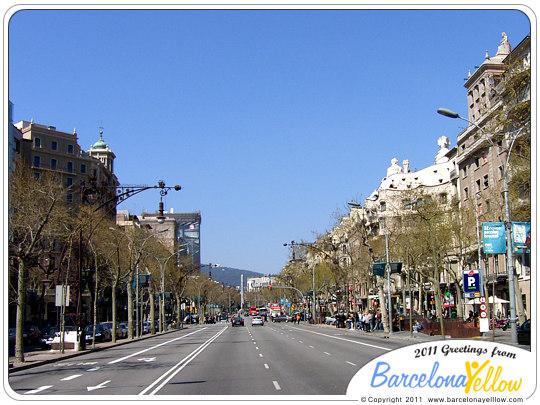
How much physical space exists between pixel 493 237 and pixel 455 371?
55.5 feet

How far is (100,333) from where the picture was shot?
52.0 metres

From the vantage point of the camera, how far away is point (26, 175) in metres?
Answer: 44.9

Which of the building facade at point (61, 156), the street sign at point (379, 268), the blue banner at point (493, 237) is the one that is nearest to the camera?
the blue banner at point (493, 237)

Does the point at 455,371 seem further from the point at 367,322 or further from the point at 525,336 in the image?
the point at 367,322

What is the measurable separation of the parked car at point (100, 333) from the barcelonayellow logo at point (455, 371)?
43225 millimetres

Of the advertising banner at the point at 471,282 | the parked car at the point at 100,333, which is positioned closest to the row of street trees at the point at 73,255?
the parked car at the point at 100,333

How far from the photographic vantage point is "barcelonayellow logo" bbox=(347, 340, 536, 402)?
8227 mm

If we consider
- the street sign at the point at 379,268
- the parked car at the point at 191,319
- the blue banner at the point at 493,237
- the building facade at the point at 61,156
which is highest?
the building facade at the point at 61,156

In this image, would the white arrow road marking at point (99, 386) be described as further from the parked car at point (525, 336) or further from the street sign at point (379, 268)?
the street sign at point (379, 268)

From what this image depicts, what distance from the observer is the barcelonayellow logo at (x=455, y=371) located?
27.0ft

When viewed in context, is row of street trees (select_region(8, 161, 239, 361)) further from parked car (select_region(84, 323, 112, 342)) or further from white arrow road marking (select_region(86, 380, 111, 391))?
white arrow road marking (select_region(86, 380, 111, 391))

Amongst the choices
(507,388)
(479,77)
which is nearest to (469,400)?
(507,388)

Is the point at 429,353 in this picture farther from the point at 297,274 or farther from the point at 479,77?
the point at 297,274
